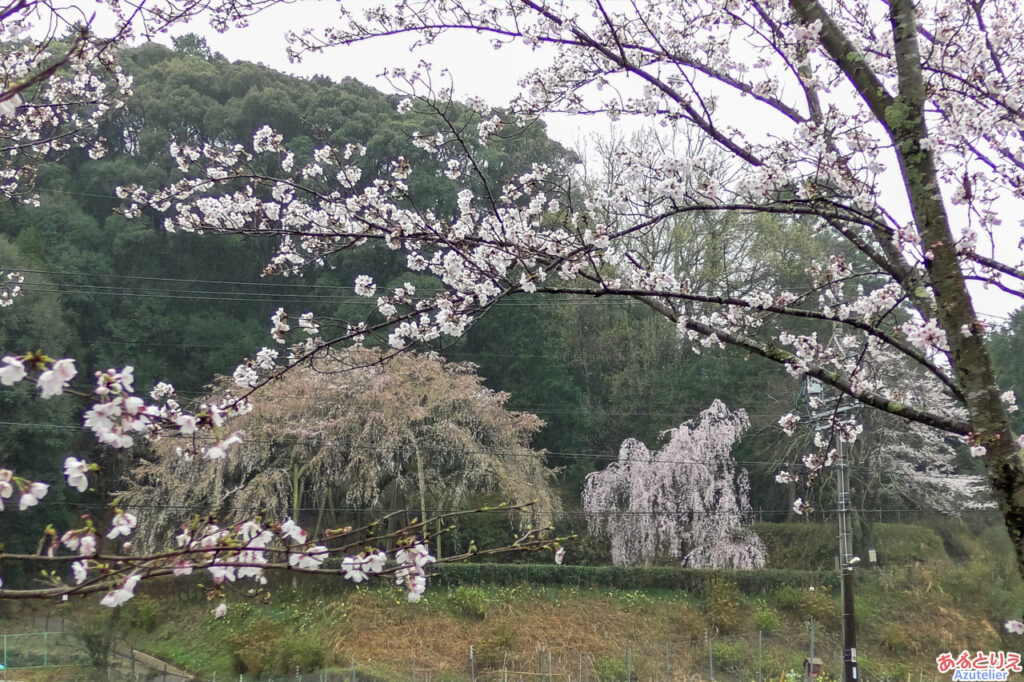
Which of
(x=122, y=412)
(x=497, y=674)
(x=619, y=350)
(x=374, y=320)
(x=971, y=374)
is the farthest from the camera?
(x=619, y=350)

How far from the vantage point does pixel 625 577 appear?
1681cm

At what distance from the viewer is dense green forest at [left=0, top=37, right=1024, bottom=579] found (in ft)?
65.8

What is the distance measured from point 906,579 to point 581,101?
16.5 m

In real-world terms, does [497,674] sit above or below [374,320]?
below

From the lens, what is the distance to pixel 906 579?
663 inches

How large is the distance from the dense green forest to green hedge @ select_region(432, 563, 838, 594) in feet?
5.09

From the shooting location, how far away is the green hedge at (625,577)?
16.0 m

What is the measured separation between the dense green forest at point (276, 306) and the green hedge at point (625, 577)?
1552 millimetres

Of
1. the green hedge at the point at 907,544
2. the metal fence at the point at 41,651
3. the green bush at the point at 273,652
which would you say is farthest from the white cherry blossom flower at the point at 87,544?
the green hedge at the point at 907,544

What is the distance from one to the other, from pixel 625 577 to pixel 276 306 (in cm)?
1105

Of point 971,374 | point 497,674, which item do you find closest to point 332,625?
point 497,674

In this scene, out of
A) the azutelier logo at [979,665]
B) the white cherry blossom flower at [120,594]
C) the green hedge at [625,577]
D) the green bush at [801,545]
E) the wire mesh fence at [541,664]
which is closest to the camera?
the white cherry blossom flower at [120,594]

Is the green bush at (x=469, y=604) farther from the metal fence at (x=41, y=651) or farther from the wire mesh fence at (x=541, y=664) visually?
the metal fence at (x=41, y=651)

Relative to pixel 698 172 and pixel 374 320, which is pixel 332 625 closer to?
pixel 374 320
